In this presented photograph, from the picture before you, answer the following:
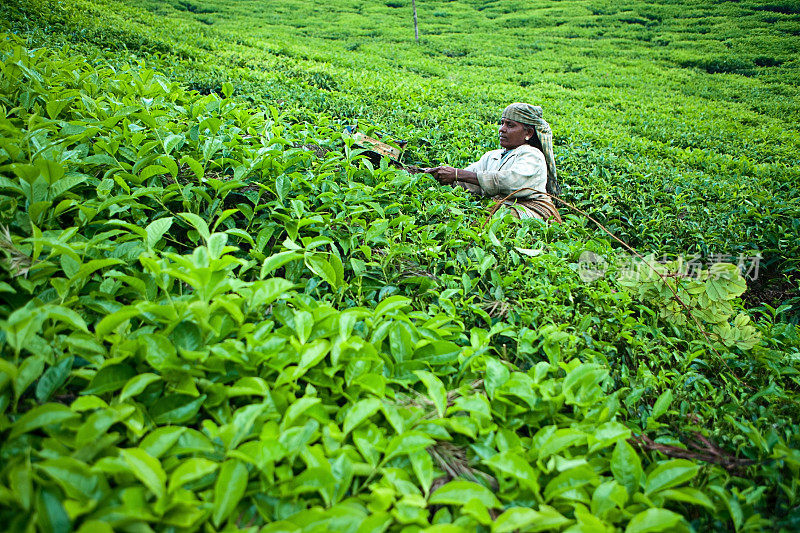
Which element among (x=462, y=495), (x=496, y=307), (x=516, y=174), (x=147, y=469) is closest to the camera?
(x=147, y=469)

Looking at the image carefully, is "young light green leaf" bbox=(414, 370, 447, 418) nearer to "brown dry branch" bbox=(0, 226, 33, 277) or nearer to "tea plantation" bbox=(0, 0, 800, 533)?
"tea plantation" bbox=(0, 0, 800, 533)

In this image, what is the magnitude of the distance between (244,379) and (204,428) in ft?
0.52

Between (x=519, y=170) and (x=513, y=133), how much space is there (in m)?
0.40

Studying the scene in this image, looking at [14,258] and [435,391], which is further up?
[14,258]

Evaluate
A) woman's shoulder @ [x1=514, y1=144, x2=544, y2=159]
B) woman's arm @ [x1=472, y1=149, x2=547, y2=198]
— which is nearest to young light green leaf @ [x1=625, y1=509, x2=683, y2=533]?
woman's arm @ [x1=472, y1=149, x2=547, y2=198]

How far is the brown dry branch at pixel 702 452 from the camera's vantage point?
1445 mm

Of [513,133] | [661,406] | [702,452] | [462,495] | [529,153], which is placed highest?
[513,133]

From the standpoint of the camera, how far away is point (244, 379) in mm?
1249

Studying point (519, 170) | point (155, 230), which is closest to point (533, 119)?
point (519, 170)

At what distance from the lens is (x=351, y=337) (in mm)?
1459

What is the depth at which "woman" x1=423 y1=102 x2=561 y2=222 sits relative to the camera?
3.19 meters

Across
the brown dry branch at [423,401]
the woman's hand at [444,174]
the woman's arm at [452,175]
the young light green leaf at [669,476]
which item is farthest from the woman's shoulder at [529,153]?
the young light green leaf at [669,476]

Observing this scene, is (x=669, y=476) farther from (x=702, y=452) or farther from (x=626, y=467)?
(x=702, y=452)

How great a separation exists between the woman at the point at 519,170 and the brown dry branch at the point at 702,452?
1.79 m
